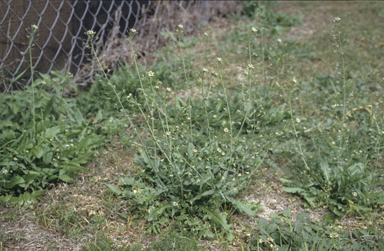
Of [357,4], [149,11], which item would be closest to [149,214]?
[149,11]

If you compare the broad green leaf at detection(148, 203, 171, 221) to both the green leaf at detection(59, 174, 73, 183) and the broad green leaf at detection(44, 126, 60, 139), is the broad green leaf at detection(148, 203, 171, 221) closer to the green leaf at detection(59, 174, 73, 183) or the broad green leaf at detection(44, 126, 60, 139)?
the green leaf at detection(59, 174, 73, 183)

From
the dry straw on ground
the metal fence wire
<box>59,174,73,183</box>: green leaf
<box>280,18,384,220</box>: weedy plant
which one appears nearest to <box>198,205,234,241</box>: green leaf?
<box>280,18,384,220</box>: weedy plant

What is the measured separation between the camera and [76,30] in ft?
10.2

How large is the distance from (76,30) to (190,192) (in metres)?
2.01

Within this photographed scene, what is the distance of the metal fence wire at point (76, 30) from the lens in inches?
102

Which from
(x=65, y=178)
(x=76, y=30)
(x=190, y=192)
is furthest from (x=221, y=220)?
(x=76, y=30)

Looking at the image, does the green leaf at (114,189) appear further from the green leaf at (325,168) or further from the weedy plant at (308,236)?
the green leaf at (325,168)

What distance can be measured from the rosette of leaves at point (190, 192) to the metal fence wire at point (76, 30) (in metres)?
0.74

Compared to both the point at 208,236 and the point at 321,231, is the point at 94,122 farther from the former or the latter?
the point at 321,231

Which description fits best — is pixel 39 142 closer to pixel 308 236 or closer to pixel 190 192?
pixel 190 192

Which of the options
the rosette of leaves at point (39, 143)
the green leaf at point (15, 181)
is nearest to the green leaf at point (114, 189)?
the rosette of leaves at point (39, 143)

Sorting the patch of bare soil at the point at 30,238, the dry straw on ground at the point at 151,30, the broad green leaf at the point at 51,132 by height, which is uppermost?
the dry straw on ground at the point at 151,30

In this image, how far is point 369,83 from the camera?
11.5 feet

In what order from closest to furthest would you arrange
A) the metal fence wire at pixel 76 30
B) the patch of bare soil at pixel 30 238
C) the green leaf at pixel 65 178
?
the patch of bare soil at pixel 30 238 → the green leaf at pixel 65 178 → the metal fence wire at pixel 76 30
